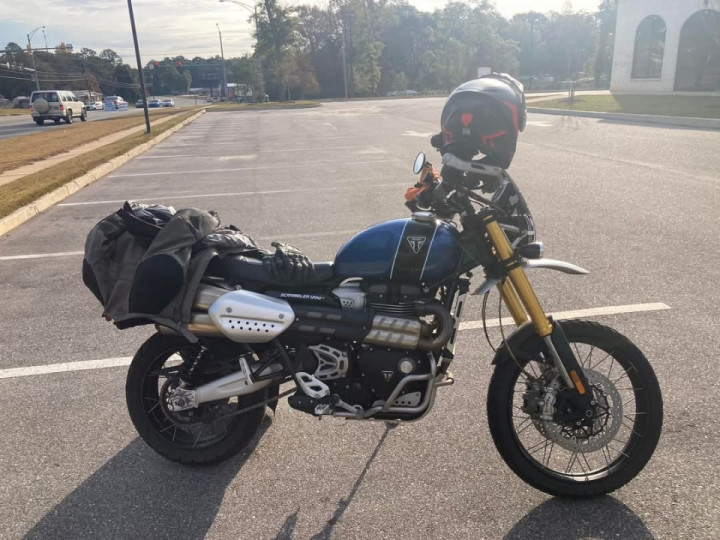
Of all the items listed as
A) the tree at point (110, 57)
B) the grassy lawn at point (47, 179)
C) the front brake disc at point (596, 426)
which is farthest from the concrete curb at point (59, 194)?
the tree at point (110, 57)

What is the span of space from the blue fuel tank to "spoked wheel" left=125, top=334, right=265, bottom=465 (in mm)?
885

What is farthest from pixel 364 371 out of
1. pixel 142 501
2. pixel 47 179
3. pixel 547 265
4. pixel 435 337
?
pixel 47 179

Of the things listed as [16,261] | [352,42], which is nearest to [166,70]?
[352,42]

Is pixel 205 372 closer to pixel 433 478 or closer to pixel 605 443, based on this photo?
pixel 433 478

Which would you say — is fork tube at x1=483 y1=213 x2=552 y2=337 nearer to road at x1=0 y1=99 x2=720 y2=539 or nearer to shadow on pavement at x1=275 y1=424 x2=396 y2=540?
road at x1=0 y1=99 x2=720 y2=539

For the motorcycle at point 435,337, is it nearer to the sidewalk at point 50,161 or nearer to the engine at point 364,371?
the engine at point 364,371

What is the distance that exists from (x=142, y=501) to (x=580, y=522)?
77.0 inches

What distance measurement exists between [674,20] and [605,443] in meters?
37.4

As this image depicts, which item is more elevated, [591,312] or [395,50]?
[395,50]

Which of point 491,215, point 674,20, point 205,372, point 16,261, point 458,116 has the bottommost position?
point 16,261

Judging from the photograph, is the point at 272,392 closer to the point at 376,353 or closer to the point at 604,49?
A: the point at 376,353

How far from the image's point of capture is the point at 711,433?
3.05 meters

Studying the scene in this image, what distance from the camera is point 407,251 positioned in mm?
2514

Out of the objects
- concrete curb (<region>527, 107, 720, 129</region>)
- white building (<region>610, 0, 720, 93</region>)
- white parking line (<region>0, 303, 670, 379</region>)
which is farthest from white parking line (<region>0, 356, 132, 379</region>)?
white building (<region>610, 0, 720, 93</region>)
